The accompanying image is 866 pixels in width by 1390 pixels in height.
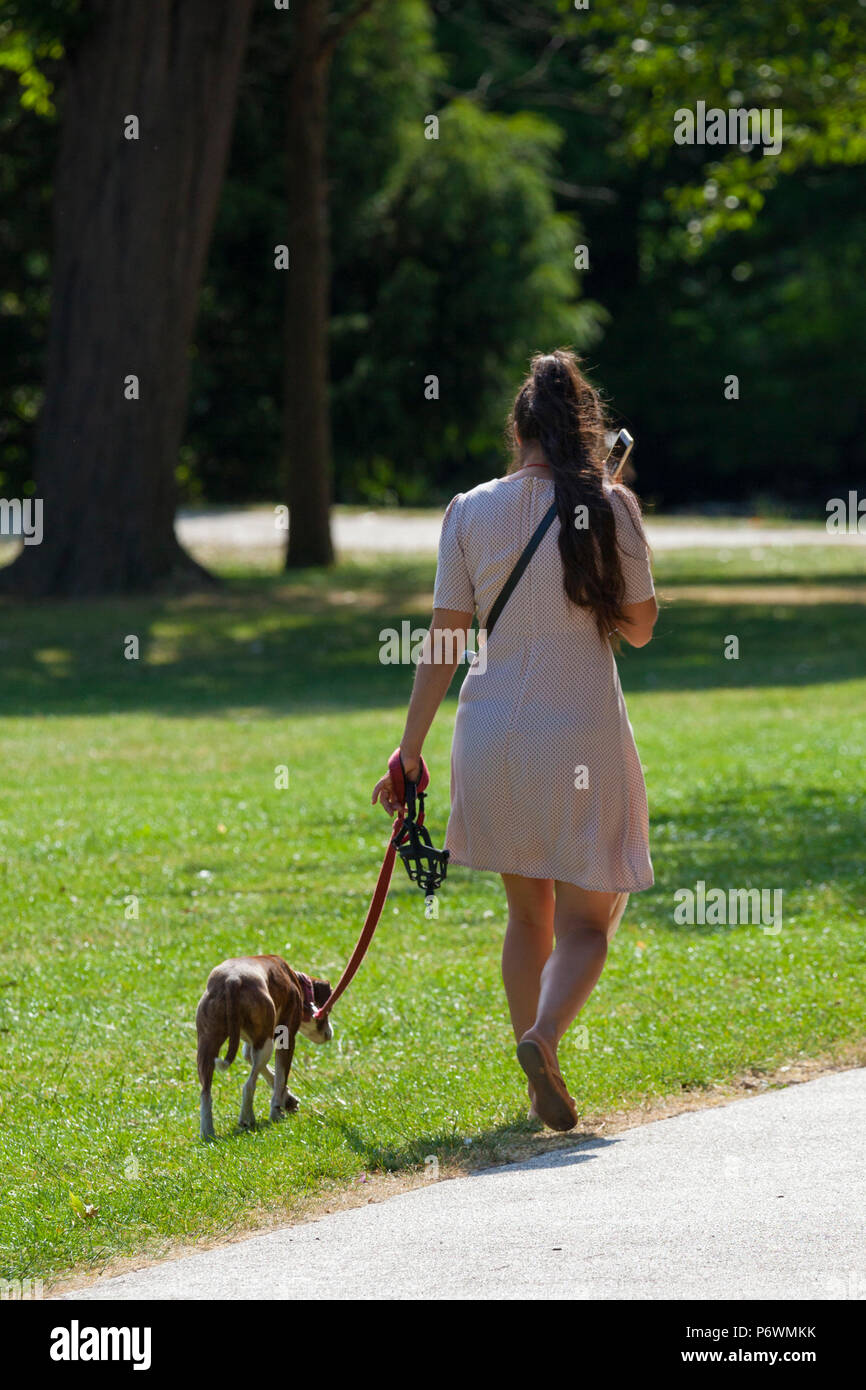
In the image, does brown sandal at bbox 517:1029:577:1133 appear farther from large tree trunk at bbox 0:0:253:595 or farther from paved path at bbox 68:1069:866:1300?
large tree trunk at bbox 0:0:253:595

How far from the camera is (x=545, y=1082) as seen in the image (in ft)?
17.0

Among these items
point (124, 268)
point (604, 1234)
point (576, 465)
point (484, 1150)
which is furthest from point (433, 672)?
point (124, 268)

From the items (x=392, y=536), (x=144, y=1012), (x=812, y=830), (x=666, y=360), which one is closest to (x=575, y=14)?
(x=392, y=536)

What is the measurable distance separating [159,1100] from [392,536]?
30280mm

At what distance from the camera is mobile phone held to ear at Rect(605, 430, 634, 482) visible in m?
5.43

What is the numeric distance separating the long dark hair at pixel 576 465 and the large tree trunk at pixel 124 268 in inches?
Result: 678

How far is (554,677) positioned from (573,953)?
2.58 ft

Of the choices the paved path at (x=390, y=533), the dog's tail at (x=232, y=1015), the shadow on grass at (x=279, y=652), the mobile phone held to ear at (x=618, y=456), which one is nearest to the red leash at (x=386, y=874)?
the dog's tail at (x=232, y=1015)

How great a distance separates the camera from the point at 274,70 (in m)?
30.3

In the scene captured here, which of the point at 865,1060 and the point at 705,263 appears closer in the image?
the point at 865,1060

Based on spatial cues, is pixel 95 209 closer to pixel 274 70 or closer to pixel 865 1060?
pixel 274 70

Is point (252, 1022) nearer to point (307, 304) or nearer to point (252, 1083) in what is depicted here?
point (252, 1083)

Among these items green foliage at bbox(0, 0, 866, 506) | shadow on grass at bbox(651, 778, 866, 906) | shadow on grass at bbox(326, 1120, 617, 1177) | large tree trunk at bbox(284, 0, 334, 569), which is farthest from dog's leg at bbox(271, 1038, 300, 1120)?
large tree trunk at bbox(284, 0, 334, 569)

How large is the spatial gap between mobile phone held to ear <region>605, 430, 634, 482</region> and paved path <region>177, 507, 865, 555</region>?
27280 millimetres
